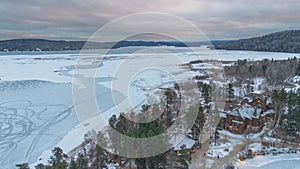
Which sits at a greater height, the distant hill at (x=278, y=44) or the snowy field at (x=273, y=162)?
the distant hill at (x=278, y=44)

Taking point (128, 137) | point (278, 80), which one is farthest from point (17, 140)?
point (278, 80)

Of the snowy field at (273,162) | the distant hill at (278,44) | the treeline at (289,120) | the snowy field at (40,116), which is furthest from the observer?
the distant hill at (278,44)

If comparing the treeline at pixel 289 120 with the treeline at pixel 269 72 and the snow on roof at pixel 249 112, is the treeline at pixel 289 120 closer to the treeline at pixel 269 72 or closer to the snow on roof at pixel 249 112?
the snow on roof at pixel 249 112

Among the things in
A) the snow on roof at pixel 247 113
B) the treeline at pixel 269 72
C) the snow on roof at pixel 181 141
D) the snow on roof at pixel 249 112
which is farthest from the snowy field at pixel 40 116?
the treeline at pixel 269 72

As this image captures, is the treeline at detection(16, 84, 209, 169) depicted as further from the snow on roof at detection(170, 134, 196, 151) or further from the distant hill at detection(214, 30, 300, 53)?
the distant hill at detection(214, 30, 300, 53)

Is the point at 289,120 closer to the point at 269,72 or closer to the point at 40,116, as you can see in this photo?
the point at 40,116

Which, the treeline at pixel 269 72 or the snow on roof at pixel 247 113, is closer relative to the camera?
the snow on roof at pixel 247 113

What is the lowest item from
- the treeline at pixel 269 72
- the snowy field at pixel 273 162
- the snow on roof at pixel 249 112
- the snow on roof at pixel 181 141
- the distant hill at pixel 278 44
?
the snowy field at pixel 273 162

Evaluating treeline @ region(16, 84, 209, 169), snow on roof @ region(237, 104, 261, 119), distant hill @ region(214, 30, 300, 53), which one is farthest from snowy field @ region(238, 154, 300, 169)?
distant hill @ region(214, 30, 300, 53)

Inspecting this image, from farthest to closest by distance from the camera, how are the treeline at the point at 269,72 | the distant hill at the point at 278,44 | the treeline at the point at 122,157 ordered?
the distant hill at the point at 278,44 < the treeline at the point at 269,72 < the treeline at the point at 122,157
